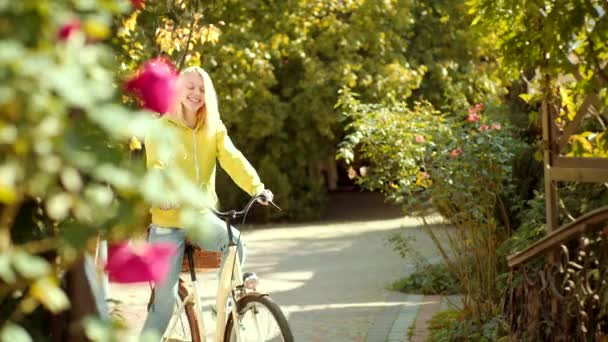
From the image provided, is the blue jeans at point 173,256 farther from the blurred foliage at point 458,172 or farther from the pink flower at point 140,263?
the pink flower at point 140,263

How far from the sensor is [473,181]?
28.5ft

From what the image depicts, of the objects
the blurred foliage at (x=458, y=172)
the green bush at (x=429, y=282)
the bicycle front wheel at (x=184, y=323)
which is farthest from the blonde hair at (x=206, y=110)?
the green bush at (x=429, y=282)

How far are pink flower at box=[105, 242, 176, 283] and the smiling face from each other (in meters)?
4.17

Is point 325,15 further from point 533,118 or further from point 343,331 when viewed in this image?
point 533,118

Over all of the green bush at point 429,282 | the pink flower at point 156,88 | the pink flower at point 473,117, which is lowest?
the green bush at point 429,282

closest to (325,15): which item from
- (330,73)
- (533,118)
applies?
(330,73)

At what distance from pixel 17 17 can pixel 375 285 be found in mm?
10734

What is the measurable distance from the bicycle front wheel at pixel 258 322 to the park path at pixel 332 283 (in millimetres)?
694

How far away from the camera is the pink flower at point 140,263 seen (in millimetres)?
1950

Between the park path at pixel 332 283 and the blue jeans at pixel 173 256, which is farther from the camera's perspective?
the park path at pixel 332 283

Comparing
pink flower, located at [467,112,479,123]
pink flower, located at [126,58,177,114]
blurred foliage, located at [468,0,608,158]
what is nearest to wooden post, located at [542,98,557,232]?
blurred foliage, located at [468,0,608,158]

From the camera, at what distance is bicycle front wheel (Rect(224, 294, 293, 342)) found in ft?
18.9

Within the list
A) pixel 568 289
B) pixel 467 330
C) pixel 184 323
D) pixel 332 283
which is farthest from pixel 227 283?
pixel 332 283

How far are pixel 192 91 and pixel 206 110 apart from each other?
127mm
